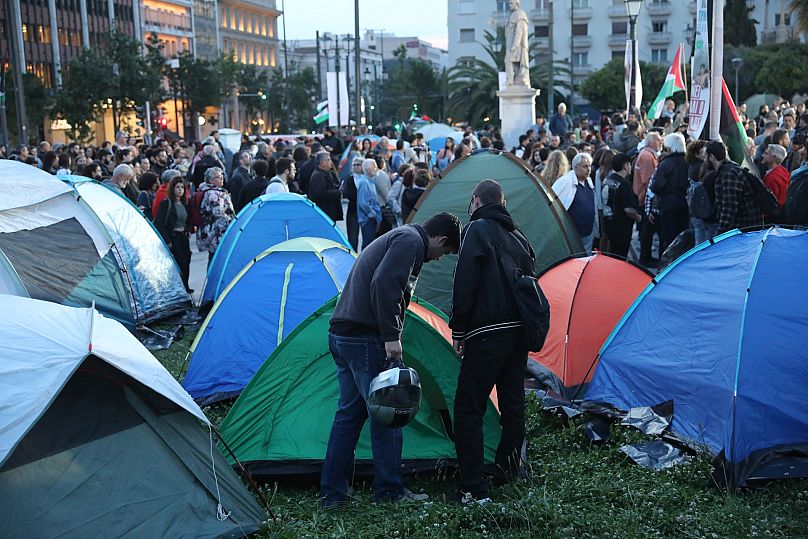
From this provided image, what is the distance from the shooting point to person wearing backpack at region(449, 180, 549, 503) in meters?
5.66

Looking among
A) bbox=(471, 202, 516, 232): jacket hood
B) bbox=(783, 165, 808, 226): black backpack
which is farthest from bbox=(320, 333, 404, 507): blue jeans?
bbox=(783, 165, 808, 226): black backpack

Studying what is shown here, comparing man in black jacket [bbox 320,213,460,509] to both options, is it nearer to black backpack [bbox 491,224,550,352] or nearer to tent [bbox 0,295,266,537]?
black backpack [bbox 491,224,550,352]

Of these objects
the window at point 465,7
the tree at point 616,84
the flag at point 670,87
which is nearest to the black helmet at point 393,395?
the flag at point 670,87

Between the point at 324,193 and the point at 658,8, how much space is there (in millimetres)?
62128

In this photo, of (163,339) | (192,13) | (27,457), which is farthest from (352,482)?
(192,13)

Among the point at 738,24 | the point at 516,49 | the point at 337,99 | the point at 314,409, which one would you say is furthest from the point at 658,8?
the point at 314,409

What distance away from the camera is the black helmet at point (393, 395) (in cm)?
525

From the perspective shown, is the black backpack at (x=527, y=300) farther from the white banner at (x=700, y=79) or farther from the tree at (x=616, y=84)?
the tree at (x=616, y=84)

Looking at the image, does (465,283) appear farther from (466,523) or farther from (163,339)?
(163,339)

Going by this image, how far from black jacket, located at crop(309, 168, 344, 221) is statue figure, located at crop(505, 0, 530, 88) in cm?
1457

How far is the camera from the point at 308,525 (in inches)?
218

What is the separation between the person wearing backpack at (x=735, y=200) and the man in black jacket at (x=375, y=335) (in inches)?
188

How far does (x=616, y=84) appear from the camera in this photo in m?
57.5

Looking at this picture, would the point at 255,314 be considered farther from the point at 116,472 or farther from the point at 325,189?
the point at 325,189
